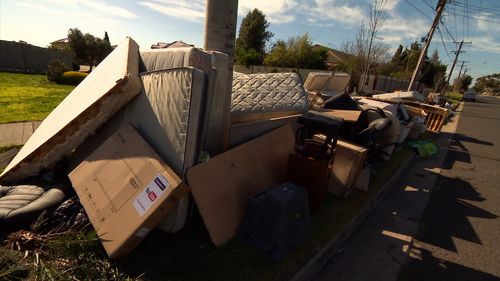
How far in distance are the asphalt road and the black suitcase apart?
1.06 m

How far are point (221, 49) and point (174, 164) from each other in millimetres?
1297

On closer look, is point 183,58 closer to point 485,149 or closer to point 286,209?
point 286,209

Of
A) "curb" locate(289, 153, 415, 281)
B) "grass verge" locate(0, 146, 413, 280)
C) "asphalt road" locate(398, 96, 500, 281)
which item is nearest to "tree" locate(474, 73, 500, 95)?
"asphalt road" locate(398, 96, 500, 281)

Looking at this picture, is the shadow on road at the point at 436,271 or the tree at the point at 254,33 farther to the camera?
the tree at the point at 254,33

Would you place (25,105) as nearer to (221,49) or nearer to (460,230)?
(221,49)

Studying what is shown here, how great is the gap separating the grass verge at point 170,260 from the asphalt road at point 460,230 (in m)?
1.00

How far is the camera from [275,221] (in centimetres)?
217

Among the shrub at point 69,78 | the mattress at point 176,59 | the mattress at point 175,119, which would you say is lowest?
the shrub at point 69,78

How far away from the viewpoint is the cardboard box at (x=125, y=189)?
1912 millimetres

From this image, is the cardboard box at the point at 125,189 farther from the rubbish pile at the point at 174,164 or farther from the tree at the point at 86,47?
the tree at the point at 86,47

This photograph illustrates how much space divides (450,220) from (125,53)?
441cm

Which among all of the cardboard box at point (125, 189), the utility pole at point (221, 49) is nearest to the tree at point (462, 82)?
the utility pole at point (221, 49)

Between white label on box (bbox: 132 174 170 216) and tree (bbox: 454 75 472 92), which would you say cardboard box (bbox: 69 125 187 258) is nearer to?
white label on box (bbox: 132 174 170 216)

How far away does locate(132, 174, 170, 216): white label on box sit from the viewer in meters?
1.92
